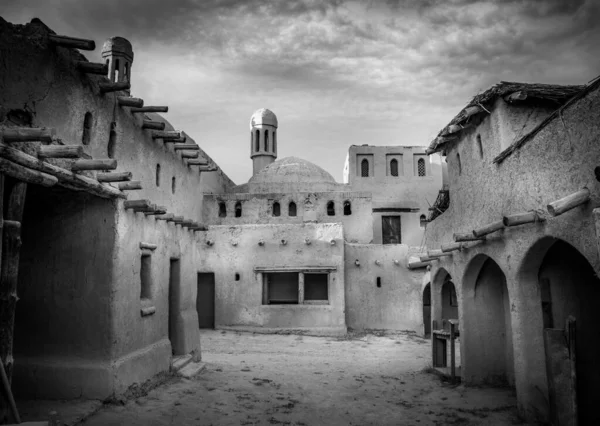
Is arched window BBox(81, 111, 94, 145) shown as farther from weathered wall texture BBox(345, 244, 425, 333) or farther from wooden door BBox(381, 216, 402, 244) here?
wooden door BBox(381, 216, 402, 244)

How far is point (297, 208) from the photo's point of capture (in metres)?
24.9

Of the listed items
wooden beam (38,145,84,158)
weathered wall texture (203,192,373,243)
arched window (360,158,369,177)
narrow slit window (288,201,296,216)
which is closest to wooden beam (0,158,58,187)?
Result: wooden beam (38,145,84,158)

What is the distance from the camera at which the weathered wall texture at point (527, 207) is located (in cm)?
594

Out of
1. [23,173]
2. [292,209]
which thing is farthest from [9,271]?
[292,209]

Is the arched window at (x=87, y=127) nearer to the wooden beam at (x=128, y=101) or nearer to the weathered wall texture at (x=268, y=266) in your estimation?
the wooden beam at (x=128, y=101)

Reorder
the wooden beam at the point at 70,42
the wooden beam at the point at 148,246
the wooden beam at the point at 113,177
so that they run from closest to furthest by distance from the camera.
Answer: the wooden beam at the point at 70,42 < the wooden beam at the point at 113,177 < the wooden beam at the point at 148,246

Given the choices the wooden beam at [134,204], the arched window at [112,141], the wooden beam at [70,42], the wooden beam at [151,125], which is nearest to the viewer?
the wooden beam at [70,42]

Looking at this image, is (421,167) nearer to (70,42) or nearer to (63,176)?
(70,42)

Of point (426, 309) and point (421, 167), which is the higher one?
point (421, 167)

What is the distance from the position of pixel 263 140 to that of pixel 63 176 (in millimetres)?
29348

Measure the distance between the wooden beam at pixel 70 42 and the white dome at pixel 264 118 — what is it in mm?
28785

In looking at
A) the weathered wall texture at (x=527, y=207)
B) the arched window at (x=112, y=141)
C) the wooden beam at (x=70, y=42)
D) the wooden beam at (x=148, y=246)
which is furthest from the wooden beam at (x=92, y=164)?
the weathered wall texture at (x=527, y=207)

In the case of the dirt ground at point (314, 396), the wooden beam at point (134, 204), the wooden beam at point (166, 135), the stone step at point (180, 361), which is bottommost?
the dirt ground at point (314, 396)

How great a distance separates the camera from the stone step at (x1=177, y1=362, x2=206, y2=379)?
424 inches
